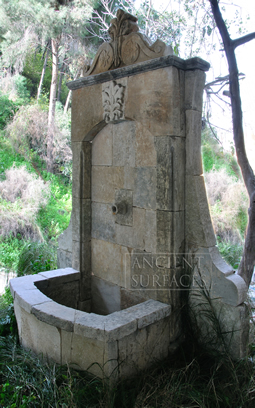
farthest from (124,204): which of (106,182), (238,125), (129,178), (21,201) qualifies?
(21,201)

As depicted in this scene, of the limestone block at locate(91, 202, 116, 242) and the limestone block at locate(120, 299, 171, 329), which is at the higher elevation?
the limestone block at locate(91, 202, 116, 242)

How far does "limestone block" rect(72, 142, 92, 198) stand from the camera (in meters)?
3.76

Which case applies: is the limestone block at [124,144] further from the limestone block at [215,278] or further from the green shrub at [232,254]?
the green shrub at [232,254]

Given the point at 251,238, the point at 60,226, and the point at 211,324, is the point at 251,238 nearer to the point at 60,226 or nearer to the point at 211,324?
the point at 211,324

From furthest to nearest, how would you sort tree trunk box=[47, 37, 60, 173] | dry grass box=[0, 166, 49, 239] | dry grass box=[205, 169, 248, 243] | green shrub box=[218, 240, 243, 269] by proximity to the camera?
tree trunk box=[47, 37, 60, 173]
dry grass box=[205, 169, 248, 243]
dry grass box=[0, 166, 49, 239]
green shrub box=[218, 240, 243, 269]

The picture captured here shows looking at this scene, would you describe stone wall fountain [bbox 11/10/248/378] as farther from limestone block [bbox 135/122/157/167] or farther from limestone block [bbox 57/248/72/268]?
limestone block [bbox 57/248/72/268]

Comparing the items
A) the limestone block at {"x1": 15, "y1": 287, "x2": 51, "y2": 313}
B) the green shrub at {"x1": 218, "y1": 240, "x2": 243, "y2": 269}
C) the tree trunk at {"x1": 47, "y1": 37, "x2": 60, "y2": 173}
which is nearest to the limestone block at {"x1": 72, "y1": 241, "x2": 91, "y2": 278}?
the limestone block at {"x1": 15, "y1": 287, "x2": 51, "y2": 313}

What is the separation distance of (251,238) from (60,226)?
5822 mm

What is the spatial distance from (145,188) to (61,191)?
8222 mm

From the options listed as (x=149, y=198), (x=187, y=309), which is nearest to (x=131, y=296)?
(x=187, y=309)

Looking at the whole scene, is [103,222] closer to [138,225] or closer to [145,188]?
[138,225]

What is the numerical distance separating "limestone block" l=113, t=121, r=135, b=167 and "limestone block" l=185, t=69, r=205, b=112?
62 centimetres

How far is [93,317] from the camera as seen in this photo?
8.46 ft

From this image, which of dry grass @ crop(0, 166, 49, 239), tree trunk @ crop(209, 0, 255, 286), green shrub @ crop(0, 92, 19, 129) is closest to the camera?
tree trunk @ crop(209, 0, 255, 286)
